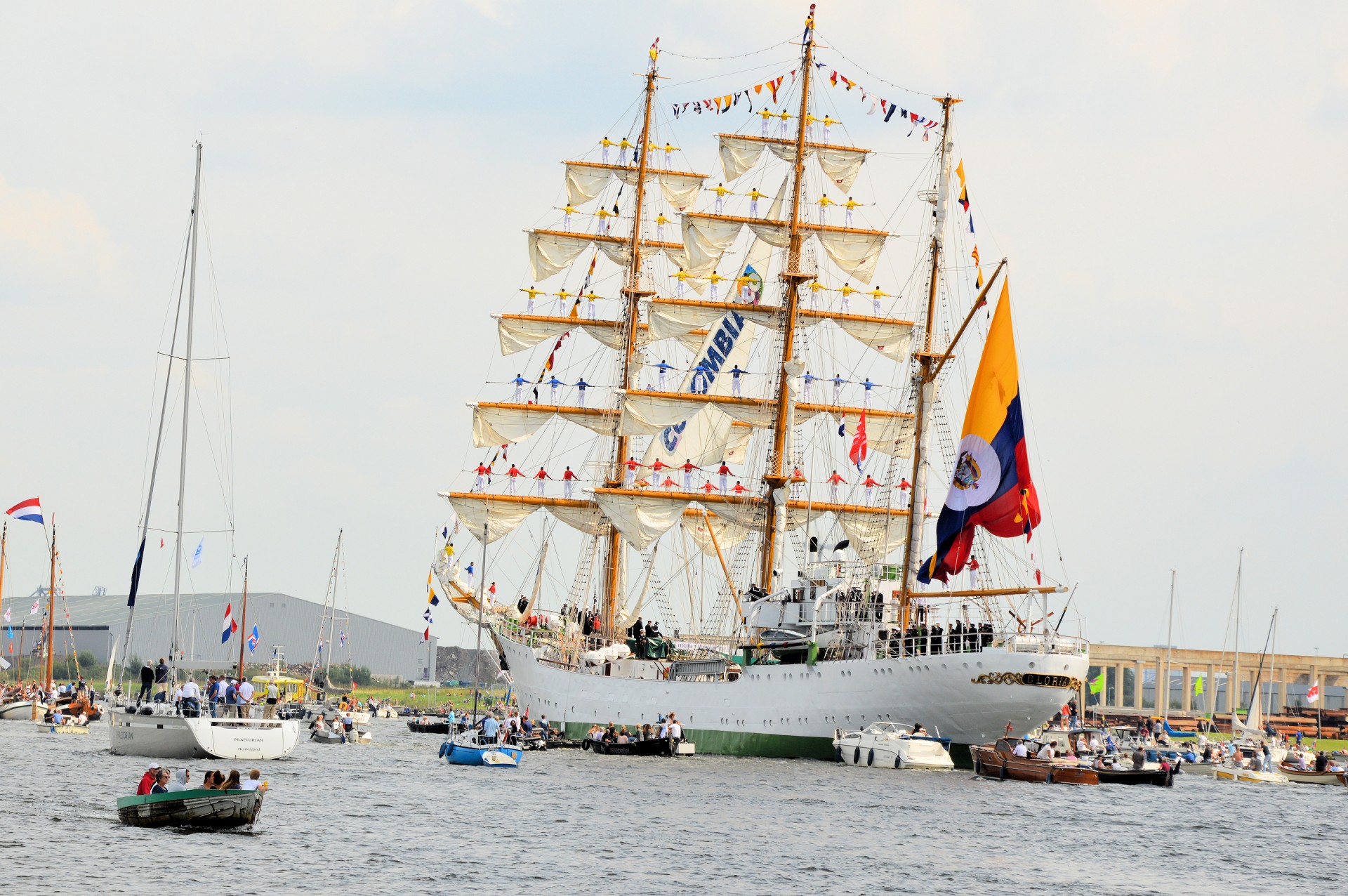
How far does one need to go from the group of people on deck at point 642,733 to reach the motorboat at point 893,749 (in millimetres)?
10746

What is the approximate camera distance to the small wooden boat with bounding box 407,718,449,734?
368ft

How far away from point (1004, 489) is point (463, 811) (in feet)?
92.0

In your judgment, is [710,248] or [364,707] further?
[364,707]

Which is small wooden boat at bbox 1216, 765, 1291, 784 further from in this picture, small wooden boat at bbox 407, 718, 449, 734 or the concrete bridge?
the concrete bridge

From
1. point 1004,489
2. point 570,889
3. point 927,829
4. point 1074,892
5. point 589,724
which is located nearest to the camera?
point 570,889

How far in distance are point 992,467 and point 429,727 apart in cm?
5704

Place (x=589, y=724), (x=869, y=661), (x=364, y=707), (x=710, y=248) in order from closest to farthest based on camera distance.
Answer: (x=869, y=661)
(x=589, y=724)
(x=710, y=248)
(x=364, y=707)

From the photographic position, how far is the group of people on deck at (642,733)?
80625 mm

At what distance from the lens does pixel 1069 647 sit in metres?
70.6

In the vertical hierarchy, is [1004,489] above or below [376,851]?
above

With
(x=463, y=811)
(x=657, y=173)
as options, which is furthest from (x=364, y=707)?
(x=463, y=811)

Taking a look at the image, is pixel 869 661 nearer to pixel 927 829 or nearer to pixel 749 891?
pixel 927 829

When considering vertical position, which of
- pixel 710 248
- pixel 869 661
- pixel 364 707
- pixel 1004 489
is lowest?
pixel 364 707

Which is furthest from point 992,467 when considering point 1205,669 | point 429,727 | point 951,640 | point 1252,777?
point 1205,669
